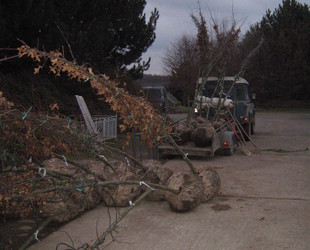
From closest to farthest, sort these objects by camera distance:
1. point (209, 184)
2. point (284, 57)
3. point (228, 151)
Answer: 1. point (209, 184)
2. point (228, 151)
3. point (284, 57)

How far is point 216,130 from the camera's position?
12.0 m

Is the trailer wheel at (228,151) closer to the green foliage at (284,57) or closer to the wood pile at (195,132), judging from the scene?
the wood pile at (195,132)

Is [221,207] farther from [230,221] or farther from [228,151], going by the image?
[228,151]

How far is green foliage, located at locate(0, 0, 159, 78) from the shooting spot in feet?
35.7

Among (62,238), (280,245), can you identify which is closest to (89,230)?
(62,238)

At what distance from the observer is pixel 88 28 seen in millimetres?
13320

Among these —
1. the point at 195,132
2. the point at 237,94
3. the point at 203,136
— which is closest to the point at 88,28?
the point at 195,132

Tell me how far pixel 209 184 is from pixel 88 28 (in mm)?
7734

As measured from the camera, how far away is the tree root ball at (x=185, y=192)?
6566mm

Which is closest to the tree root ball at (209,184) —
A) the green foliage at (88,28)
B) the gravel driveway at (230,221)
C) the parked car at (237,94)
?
the gravel driveway at (230,221)

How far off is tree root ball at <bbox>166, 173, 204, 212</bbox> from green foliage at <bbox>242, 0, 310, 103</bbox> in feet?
98.7

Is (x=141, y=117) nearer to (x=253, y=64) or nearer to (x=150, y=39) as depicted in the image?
(x=150, y=39)

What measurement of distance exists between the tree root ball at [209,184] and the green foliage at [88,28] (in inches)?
141

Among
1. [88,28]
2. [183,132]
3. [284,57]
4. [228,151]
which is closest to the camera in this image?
[183,132]
